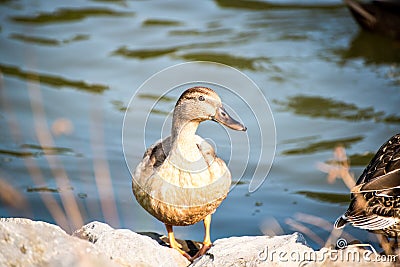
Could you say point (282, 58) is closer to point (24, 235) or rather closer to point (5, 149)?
point (5, 149)

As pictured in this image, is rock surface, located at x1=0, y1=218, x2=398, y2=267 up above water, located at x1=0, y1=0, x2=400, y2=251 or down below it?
above

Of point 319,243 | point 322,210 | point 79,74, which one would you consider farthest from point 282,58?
point 319,243

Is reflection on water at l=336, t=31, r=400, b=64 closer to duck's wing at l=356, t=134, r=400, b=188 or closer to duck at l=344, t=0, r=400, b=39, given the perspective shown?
duck at l=344, t=0, r=400, b=39

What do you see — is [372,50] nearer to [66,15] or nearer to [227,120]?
[66,15]

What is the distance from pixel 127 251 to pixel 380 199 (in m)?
1.66

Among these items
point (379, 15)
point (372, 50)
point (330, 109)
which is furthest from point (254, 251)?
point (379, 15)

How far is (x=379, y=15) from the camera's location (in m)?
11.5

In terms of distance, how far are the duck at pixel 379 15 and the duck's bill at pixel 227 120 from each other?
648 cm

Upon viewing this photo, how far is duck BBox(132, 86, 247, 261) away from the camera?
544 cm

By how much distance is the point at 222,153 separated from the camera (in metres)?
8.55

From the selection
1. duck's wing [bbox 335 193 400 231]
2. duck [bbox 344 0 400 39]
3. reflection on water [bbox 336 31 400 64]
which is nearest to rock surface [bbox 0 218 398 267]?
→ duck's wing [bbox 335 193 400 231]

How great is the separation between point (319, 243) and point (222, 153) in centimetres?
237

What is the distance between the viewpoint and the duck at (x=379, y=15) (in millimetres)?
11430

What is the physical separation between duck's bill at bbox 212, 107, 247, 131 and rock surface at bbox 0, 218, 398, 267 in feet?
2.34
